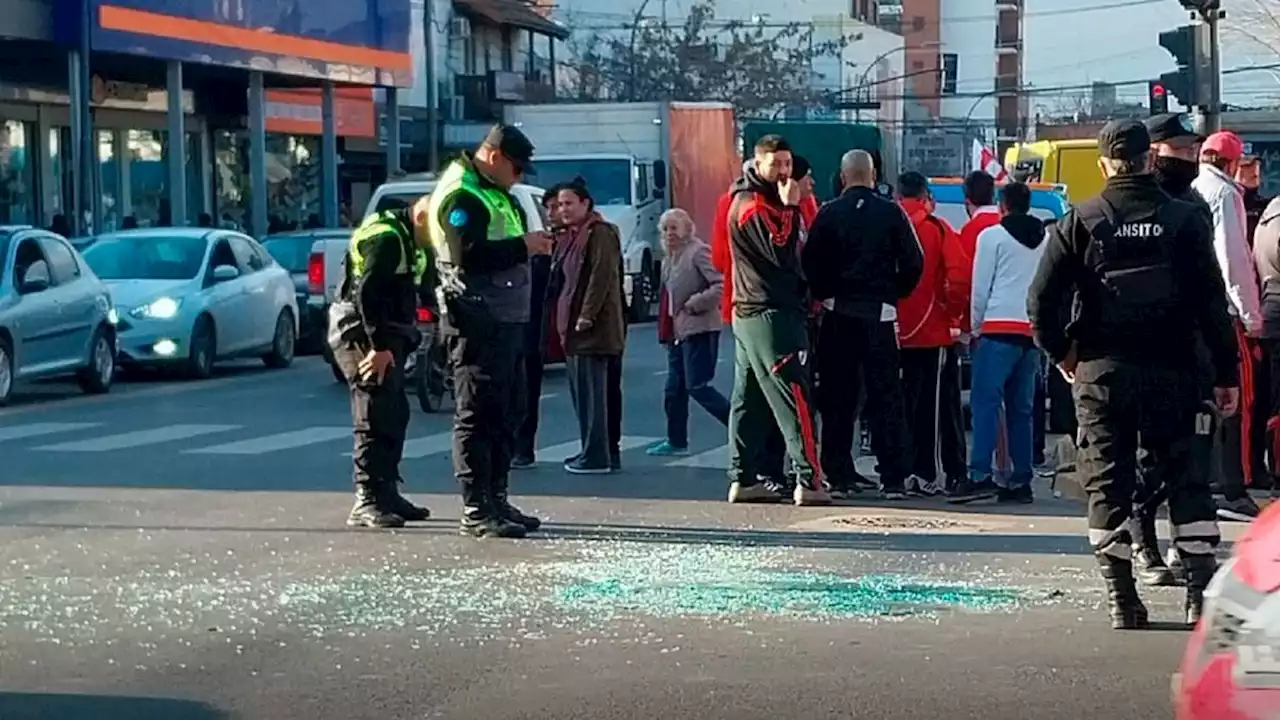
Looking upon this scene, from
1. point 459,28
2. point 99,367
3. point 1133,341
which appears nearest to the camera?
point 1133,341

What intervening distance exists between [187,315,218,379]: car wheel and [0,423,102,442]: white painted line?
506 centimetres

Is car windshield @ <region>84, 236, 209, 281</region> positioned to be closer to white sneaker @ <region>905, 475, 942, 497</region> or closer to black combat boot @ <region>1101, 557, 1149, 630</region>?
white sneaker @ <region>905, 475, 942, 497</region>

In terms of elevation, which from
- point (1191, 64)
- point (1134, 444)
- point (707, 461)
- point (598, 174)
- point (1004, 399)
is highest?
point (1191, 64)

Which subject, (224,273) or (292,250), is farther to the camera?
(292,250)

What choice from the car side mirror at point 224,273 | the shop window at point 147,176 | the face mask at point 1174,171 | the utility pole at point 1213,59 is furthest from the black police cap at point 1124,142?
the shop window at point 147,176

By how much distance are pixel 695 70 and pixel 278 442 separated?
157 ft

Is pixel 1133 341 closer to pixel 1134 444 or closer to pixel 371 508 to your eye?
pixel 1134 444

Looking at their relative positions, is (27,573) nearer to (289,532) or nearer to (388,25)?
(289,532)

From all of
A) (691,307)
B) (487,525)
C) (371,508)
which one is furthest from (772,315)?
(691,307)

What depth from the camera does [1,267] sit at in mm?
19281

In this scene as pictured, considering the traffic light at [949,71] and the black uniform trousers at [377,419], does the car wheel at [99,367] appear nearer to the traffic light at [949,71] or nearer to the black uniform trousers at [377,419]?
the black uniform trousers at [377,419]

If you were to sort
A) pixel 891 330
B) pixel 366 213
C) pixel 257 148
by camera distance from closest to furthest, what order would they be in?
pixel 891 330, pixel 366 213, pixel 257 148

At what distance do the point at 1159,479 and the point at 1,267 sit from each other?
43.7 feet

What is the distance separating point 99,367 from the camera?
2044cm
